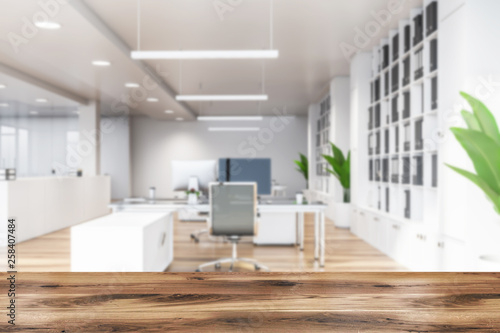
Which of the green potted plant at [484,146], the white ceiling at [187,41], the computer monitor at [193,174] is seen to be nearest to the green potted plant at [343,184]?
the white ceiling at [187,41]

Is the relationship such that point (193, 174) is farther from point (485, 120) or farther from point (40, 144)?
point (40, 144)

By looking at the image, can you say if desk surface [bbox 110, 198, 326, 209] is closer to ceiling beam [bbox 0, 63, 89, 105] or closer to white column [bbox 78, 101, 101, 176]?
ceiling beam [bbox 0, 63, 89, 105]

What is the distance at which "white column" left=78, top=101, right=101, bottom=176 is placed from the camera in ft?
33.1

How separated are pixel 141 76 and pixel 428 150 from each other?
508cm

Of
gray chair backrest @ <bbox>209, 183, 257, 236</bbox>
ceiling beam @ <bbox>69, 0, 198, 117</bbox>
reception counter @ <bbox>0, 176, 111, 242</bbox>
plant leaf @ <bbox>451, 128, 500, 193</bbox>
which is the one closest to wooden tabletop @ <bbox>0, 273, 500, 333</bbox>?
plant leaf @ <bbox>451, 128, 500, 193</bbox>

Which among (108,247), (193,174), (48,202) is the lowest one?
(108,247)

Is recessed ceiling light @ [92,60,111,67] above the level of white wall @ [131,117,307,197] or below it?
above

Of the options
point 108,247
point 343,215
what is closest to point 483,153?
point 108,247

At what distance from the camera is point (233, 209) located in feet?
15.1

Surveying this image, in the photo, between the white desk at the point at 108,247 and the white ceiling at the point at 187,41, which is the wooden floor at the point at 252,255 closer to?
the white desk at the point at 108,247

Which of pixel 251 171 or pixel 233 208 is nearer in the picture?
pixel 233 208

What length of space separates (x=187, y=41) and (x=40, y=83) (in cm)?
382

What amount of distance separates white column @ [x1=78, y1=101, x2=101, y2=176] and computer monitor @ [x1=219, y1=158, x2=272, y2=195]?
5.39 metres

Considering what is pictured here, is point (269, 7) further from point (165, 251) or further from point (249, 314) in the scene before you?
point (249, 314)
